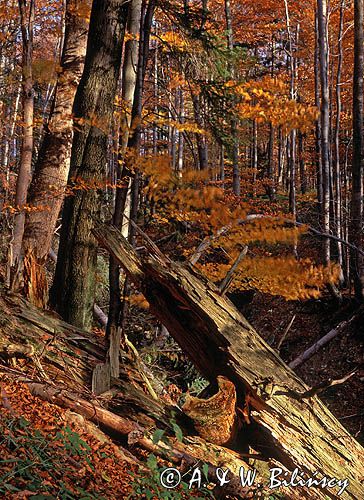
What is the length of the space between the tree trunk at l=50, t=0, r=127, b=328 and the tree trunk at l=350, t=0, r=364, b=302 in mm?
Answer: 5771

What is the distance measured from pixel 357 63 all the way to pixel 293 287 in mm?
5072

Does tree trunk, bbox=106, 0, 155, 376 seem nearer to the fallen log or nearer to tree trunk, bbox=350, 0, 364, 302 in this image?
the fallen log

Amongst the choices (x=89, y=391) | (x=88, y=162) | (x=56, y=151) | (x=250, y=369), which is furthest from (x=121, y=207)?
(x=250, y=369)

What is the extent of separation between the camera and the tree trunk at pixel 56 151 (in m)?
7.51

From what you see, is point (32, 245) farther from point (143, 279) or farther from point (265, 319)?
point (265, 319)

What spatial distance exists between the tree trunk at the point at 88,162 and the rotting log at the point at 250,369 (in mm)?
1547

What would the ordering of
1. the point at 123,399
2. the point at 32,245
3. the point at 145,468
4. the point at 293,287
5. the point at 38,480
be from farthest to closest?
the point at 293,287 → the point at 32,245 → the point at 123,399 → the point at 145,468 → the point at 38,480

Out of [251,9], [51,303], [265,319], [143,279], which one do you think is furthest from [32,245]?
[251,9]

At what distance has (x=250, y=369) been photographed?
395cm

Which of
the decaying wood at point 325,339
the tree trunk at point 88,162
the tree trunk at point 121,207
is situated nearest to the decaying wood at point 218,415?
the tree trunk at point 121,207

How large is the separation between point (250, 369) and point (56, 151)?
5.28 metres

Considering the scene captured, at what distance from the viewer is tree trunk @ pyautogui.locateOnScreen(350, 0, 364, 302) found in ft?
31.4

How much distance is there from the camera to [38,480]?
2492mm

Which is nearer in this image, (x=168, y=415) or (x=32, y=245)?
(x=168, y=415)
